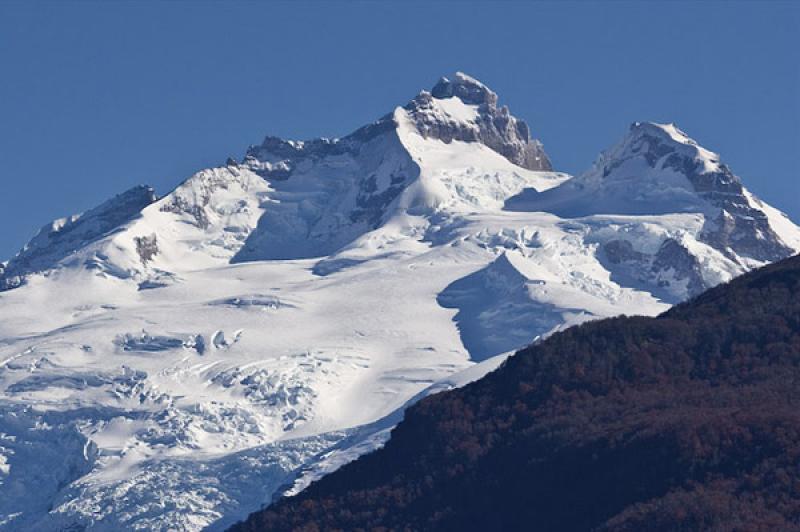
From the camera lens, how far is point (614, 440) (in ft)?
453

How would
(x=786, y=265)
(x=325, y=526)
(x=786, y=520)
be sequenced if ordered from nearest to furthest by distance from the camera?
(x=786, y=520) → (x=325, y=526) → (x=786, y=265)

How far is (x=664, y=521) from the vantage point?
126125 mm

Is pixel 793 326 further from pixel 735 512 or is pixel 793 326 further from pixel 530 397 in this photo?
pixel 735 512

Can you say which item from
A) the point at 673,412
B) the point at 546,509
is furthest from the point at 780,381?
the point at 546,509

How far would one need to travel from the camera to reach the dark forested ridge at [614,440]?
131 metres

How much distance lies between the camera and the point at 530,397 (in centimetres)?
15088

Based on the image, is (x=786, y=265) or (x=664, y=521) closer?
(x=664, y=521)

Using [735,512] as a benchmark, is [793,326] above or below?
above

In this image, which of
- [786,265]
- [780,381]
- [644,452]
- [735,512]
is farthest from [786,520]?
[786,265]

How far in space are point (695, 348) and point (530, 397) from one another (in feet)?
27.7

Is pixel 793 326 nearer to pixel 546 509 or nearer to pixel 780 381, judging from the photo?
pixel 780 381

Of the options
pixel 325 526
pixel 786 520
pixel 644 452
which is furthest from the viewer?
pixel 325 526

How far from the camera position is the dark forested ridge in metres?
131

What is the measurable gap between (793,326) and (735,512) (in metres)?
28.0
